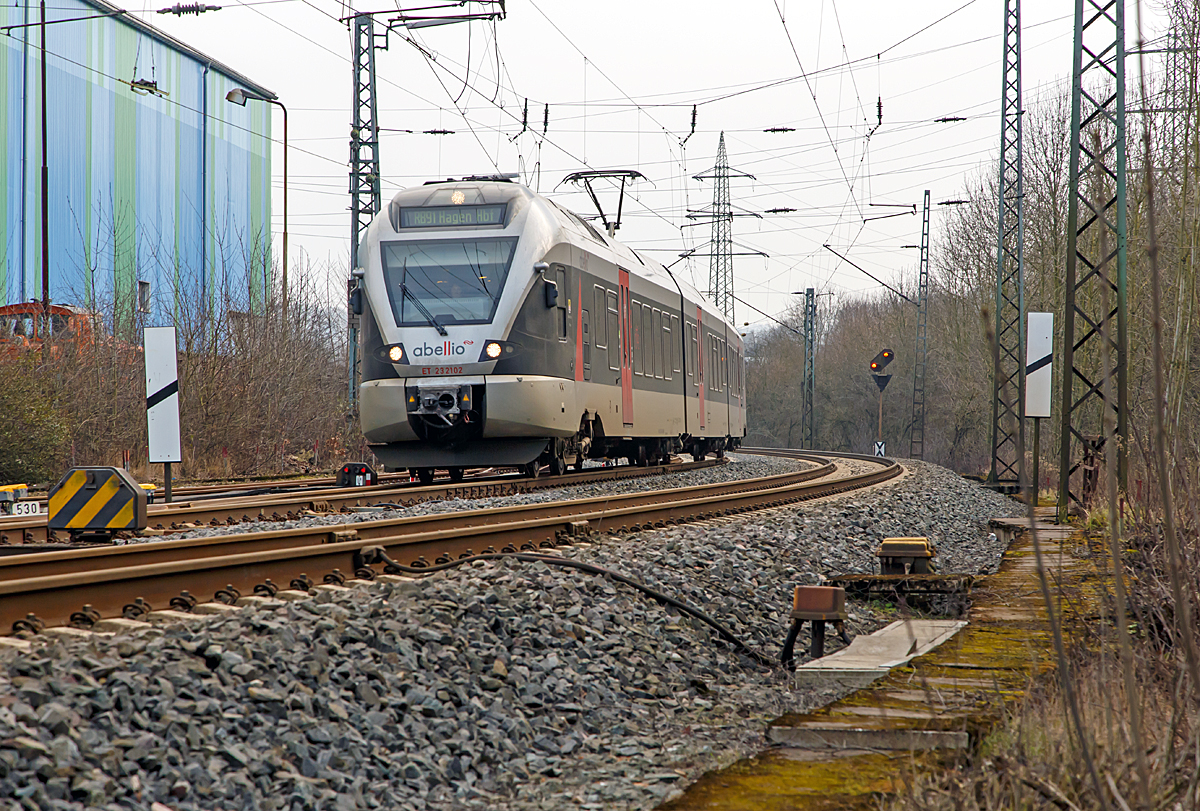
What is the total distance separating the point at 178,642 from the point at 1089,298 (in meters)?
28.6

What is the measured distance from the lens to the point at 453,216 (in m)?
14.8

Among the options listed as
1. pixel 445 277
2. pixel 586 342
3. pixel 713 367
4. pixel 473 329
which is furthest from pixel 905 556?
pixel 713 367

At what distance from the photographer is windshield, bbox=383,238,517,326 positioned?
1450 centimetres

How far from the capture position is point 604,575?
7125 mm

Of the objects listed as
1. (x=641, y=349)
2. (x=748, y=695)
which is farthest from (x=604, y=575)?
(x=641, y=349)

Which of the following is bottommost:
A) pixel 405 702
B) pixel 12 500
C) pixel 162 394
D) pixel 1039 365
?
pixel 405 702

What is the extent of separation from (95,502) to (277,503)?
2.52 m

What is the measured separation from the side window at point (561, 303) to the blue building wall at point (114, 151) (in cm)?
1502

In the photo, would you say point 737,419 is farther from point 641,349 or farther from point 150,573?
point 150,573

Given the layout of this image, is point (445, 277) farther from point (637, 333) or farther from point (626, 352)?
point (637, 333)

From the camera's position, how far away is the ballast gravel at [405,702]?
141 inches

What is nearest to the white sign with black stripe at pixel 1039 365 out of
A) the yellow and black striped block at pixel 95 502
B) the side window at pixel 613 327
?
the side window at pixel 613 327

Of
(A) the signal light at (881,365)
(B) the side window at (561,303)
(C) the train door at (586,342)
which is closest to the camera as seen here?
(B) the side window at (561,303)

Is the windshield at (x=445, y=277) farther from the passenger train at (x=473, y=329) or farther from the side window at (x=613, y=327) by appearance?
the side window at (x=613, y=327)
